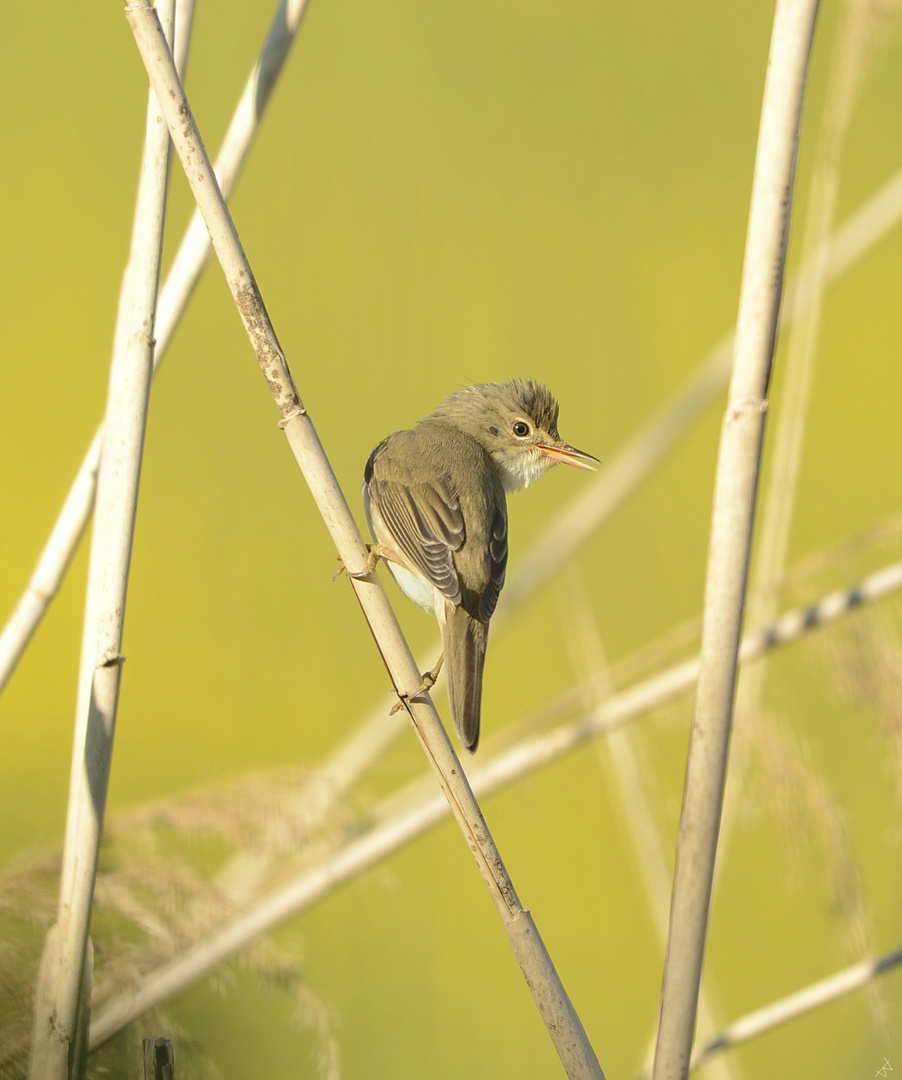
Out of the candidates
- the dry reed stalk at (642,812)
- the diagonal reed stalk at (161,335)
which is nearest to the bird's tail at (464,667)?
the dry reed stalk at (642,812)

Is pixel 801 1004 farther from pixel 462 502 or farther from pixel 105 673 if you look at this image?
pixel 105 673

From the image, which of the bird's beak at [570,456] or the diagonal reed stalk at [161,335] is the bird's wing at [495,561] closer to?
the bird's beak at [570,456]

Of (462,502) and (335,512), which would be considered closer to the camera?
(335,512)

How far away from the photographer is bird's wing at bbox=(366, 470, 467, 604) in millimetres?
1515

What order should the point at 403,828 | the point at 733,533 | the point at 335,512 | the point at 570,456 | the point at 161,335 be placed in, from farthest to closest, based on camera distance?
the point at 570,456
the point at 403,828
the point at 161,335
the point at 335,512
the point at 733,533

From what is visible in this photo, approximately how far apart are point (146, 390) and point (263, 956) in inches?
33.5

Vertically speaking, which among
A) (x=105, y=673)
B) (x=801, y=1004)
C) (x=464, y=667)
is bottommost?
(x=801, y=1004)

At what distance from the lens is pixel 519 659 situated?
10.4 ft

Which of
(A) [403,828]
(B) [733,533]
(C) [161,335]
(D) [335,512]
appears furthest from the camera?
(A) [403,828]

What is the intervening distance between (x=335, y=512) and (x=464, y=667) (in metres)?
0.42

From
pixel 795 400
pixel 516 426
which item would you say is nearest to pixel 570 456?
pixel 516 426

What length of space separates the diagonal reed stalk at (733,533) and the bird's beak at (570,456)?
87cm

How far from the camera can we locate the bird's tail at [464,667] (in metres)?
1.29

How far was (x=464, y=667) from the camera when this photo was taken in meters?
1.38
